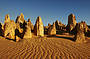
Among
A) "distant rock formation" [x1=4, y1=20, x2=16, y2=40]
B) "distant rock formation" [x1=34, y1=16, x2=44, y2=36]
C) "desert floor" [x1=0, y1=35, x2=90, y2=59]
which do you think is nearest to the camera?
"desert floor" [x1=0, y1=35, x2=90, y2=59]

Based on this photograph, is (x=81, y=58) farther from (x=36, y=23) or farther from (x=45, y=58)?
(x=36, y=23)

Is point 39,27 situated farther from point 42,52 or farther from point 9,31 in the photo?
point 42,52

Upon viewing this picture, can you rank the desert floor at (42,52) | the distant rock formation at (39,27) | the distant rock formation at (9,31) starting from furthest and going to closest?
the distant rock formation at (39,27)
the distant rock formation at (9,31)
the desert floor at (42,52)

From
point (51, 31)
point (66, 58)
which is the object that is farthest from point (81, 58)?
point (51, 31)

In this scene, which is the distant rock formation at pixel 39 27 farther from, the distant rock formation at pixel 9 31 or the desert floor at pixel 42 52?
the desert floor at pixel 42 52

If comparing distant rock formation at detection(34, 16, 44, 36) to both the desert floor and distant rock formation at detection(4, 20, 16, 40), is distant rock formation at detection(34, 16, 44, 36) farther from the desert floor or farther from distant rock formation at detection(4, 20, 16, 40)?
the desert floor

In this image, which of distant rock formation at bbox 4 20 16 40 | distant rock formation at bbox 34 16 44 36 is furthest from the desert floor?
distant rock formation at bbox 34 16 44 36

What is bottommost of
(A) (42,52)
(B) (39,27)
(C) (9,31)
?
(A) (42,52)

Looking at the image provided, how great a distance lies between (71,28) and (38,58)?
25474 mm

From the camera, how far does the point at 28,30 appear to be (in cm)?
1143

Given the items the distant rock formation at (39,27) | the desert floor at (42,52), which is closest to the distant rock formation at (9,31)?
the distant rock formation at (39,27)

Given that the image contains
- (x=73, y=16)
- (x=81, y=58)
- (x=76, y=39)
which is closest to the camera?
(x=81, y=58)

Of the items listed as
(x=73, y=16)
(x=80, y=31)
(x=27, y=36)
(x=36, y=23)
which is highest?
(x=73, y=16)

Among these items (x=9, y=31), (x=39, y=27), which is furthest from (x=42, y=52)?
(x=39, y=27)
